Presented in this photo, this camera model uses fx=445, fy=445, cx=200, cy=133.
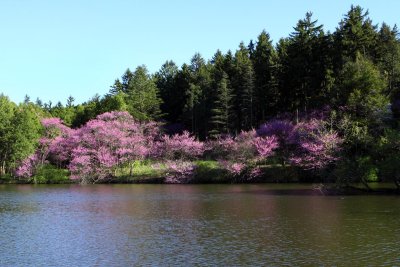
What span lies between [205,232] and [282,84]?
51896 millimetres

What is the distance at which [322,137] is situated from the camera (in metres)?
51.0

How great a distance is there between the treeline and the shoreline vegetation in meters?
0.18

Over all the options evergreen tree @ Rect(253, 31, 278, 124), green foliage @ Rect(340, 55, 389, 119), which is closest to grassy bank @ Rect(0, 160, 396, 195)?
green foliage @ Rect(340, 55, 389, 119)

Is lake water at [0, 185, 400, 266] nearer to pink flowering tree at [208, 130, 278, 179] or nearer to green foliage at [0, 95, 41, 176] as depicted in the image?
pink flowering tree at [208, 130, 278, 179]

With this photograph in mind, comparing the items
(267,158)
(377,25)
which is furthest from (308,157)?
(377,25)

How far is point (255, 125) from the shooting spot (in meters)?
78.8

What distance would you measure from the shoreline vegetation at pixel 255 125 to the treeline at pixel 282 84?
0.60 feet

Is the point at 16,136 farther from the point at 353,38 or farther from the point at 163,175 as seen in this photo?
the point at 353,38

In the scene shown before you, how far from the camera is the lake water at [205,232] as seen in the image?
1925 cm

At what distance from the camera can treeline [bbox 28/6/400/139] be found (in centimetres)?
5844

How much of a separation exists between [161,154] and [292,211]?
1625 inches

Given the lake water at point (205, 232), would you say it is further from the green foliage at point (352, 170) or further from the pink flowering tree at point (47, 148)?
the pink flowering tree at point (47, 148)

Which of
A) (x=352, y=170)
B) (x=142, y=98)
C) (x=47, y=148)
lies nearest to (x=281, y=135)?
(x=352, y=170)

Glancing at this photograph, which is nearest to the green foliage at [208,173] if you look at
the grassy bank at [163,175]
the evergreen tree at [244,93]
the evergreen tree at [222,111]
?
the grassy bank at [163,175]
